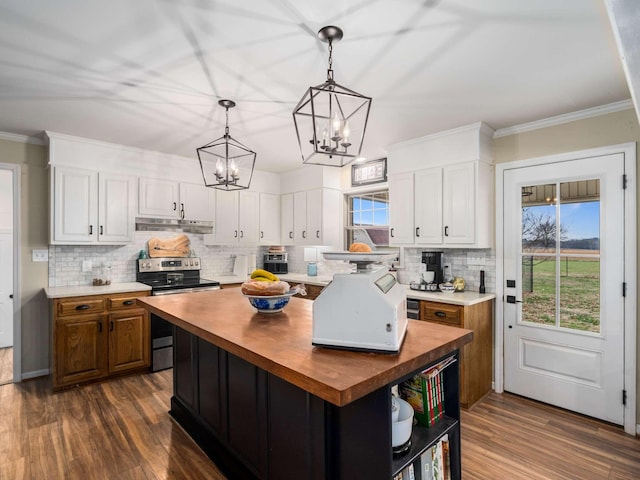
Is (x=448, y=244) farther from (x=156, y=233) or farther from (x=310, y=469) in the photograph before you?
(x=156, y=233)

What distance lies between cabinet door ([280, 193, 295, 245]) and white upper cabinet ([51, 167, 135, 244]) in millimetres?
2115

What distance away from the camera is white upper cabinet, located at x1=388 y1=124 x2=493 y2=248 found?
3.24 m

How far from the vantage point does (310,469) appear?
4.76ft

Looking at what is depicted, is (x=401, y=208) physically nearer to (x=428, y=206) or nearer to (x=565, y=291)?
(x=428, y=206)

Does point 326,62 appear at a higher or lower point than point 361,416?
higher

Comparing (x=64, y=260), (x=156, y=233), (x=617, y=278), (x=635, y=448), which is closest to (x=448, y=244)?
(x=617, y=278)

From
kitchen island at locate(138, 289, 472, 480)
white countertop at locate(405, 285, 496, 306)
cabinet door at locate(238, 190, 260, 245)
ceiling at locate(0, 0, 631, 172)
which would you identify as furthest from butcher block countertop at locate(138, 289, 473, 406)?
cabinet door at locate(238, 190, 260, 245)

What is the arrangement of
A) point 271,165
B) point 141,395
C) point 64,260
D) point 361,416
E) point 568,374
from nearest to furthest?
point 361,416
point 568,374
point 141,395
point 64,260
point 271,165

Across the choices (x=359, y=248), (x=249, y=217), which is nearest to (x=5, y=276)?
(x=249, y=217)

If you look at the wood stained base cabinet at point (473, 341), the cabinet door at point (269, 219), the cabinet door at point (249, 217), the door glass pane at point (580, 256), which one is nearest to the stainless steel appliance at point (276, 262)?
the cabinet door at point (269, 219)

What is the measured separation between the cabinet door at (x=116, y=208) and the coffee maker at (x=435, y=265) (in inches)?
132

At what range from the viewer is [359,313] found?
4.29 feet

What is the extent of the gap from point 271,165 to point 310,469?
4010 millimetres

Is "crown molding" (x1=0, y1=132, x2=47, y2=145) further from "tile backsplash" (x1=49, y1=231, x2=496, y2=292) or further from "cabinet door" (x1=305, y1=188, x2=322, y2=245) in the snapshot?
"cabinet door" (x1=305, y1=188, x2=322, y2=245)
